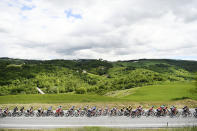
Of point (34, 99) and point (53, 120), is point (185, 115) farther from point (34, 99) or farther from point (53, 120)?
point (34, 99)

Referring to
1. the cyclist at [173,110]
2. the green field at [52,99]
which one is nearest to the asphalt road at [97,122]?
the cyclist at [173,110]

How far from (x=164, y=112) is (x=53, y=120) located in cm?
1705

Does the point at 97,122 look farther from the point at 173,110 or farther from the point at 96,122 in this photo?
the point at 173,110

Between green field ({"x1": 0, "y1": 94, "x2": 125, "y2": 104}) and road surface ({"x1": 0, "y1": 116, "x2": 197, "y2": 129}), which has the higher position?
green field ({"x1": 0, "y1": 94, "x2": 125, "y2": 104})

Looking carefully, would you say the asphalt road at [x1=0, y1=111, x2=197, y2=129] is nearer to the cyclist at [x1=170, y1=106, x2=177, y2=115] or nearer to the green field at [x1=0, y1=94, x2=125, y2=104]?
the cyclist at [x1=170, y1=106, x2=177, y2=115]

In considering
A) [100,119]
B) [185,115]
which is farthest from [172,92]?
[100,119]

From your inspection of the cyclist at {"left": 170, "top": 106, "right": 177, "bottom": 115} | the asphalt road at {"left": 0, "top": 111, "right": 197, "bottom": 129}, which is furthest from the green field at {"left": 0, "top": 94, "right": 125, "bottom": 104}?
the cyclist at {"left": 170, "top": 106, "right": 177, "bottom": 115}

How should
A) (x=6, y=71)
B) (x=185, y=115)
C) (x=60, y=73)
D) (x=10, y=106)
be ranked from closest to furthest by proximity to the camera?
(x=185, y=115) < (x=10, y=106) < (x=6, y=71) < (x=60, y=73)

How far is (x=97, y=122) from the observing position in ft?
80.2

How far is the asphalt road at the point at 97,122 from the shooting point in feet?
74.2

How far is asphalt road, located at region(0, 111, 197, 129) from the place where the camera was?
22625 millimetres

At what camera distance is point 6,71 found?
15438cm

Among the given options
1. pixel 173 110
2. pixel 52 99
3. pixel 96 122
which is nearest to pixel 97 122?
pixel 96 122

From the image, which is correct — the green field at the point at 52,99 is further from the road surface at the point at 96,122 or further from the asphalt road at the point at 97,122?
the road surface at the point at 96,122
